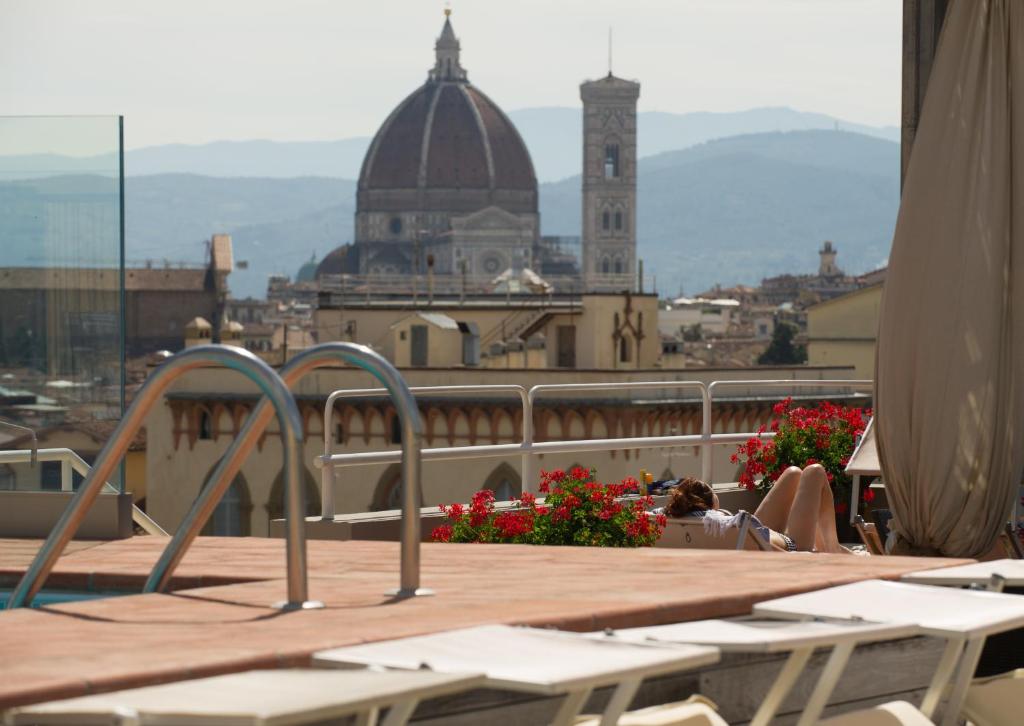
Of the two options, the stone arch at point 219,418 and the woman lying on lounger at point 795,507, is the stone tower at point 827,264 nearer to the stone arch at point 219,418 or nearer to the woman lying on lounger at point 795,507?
the stone arch at point 219,418

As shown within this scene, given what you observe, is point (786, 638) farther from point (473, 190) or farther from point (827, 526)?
point (473, 190)

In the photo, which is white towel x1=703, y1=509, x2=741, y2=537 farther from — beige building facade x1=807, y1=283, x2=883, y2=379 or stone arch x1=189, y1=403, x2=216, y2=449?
beige building facade x1=807, y1=283, x2=883, y2=379

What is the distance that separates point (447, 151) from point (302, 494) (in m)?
178

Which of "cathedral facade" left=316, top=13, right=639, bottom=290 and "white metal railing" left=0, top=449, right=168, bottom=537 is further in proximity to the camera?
"cathedral facade" left=316, top=13, right=639, bottom=290

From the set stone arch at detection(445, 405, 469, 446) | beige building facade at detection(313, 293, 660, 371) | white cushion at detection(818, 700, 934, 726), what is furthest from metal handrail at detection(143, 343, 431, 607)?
beige building facade at detection(313, 293, 660, 371)

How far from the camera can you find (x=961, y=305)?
21.6 ft

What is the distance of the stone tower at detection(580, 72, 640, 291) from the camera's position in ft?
613

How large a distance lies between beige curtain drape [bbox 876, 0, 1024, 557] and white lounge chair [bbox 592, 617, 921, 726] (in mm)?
2636

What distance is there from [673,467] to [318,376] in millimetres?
9548

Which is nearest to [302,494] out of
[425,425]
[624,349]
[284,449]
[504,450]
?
[284,449]

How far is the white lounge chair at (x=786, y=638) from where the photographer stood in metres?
3.76

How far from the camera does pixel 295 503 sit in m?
4.39

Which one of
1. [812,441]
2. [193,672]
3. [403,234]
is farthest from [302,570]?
[403,234]

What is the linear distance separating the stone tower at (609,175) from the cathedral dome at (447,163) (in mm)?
7392
